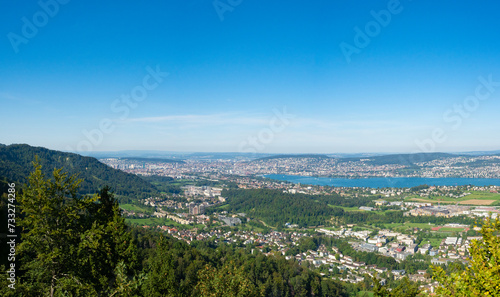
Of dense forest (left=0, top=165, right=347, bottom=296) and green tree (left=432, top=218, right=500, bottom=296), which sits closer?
green tree (left=432, top=218, right=500, bottom=296)

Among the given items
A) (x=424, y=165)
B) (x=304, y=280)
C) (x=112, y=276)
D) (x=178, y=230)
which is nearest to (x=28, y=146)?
(x=178, y=230)

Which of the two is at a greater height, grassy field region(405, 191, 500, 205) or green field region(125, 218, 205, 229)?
grassy field region(405, 191, 500, 205)

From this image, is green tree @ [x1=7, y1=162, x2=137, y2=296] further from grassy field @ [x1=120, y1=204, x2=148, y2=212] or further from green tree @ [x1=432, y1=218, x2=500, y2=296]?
grassy field @ [x1=120, y1=204, x2=148, y2=212]

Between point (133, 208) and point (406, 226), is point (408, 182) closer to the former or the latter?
point (406, 226)

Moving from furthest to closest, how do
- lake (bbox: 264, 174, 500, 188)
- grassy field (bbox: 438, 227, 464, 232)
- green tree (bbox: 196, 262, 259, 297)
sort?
1. lake (bbox: 264, 174, 500, 188)
2. grassy field (bbox: 438, 227, 464, 232)
3. green tree (bbox: 196, 262, 259, 297)

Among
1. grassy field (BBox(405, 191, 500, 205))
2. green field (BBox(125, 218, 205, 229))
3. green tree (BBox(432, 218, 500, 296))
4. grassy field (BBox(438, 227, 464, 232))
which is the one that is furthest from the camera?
grassy field (BBox(405, 191, 500, 205))

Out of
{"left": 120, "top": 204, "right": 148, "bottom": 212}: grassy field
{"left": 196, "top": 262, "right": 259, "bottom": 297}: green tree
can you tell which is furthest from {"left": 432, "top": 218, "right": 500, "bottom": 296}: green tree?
{"left": 120, "top": 204, "right": 148, "bottom": 212}: grassy field

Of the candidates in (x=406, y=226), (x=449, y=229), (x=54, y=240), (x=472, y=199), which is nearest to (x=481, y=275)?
(x=54, y=240)

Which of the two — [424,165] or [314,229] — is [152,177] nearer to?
[314,229]
